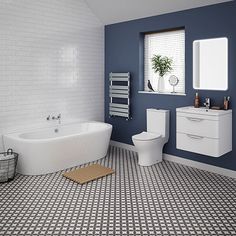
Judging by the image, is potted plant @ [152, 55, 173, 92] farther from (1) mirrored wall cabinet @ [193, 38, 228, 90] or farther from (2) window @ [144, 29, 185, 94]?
(1) mirrored wall cabinet @ [193, 38, 228, 90]

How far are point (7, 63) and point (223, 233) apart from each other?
373 cm

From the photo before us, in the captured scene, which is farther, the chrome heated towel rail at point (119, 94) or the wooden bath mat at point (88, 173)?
the chrome heated towel rail at point (119, 94)

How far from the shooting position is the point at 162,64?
5.28 m

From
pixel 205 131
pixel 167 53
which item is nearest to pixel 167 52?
pixel 167 53

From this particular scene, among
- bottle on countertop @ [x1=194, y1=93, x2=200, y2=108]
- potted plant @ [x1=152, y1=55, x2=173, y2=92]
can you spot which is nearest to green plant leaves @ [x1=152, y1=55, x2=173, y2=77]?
potted plant @ [x1=152, y1=55, x2=173, y2=92]

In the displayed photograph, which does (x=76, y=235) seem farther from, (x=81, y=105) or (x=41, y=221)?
(x=81, y=105)

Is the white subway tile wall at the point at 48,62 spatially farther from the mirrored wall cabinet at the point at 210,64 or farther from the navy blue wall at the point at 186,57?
the mirrored wall cabinet at the point at 210,64

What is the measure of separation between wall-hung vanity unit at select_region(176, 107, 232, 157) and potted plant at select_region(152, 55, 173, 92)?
1027 mm

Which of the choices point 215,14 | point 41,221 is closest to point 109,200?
point 41,221

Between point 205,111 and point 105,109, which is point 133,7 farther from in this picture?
point 205,111

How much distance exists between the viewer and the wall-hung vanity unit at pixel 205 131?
4078 millimetres

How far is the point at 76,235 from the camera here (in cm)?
281

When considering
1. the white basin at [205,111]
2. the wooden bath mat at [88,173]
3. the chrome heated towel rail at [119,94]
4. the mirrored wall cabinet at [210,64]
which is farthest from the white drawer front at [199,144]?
the chrome heated towel rail at [119,94]

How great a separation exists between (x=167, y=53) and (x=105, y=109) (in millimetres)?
1738
